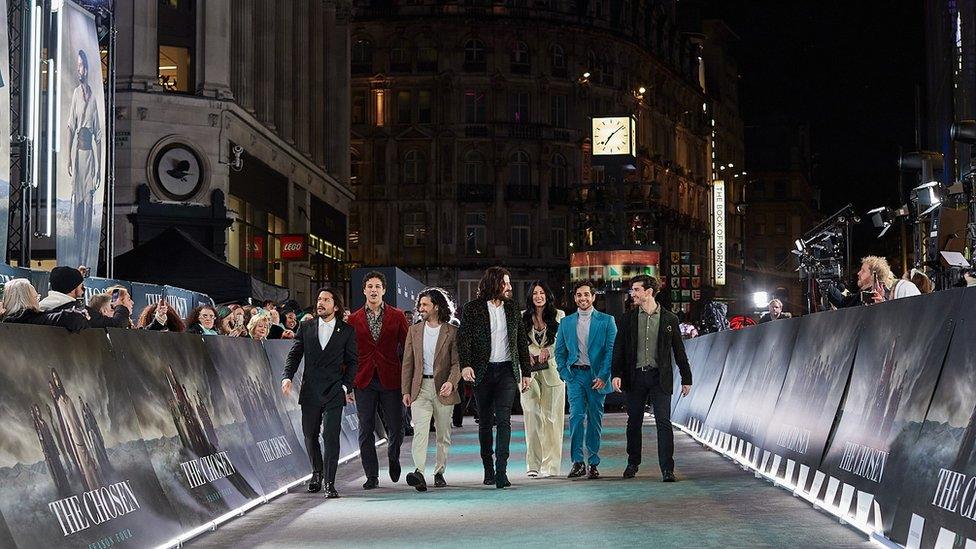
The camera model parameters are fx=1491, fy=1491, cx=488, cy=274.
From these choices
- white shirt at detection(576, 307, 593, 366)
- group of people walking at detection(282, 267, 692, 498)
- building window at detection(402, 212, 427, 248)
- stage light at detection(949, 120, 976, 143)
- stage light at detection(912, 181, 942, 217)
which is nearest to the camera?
group of people walking at detection(282, 267, 692, 498)

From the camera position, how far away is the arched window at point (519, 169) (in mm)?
87250

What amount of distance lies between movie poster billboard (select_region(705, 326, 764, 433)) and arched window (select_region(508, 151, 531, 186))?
2636 inches

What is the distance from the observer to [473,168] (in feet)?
285

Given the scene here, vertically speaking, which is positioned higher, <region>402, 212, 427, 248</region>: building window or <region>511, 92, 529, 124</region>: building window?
<region>511, 92, 529, 124</region>: building window

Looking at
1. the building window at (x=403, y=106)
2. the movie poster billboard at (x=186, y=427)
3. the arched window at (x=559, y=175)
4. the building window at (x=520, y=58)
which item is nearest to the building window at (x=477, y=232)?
the arched window at (x=559, y=175)

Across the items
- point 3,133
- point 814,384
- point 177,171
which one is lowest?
point 814,384

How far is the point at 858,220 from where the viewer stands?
2309cm

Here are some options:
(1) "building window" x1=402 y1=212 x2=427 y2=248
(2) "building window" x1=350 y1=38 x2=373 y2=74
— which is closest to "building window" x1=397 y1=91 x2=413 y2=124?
(2) "building window" x1=350 y1=38 x2=373 y2=74

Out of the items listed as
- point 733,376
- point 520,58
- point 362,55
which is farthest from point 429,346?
point 520,58

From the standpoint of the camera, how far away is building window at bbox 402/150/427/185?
86250mm

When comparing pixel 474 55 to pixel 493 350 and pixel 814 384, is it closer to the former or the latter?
pixel 493 350

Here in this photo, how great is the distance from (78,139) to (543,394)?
11107 mm

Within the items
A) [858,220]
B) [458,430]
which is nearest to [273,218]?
[458,430]

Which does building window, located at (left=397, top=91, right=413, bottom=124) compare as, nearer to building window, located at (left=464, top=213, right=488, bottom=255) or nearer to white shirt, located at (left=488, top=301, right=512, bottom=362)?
building window, located at (left=464, top=213, right=488, bottom=255)
